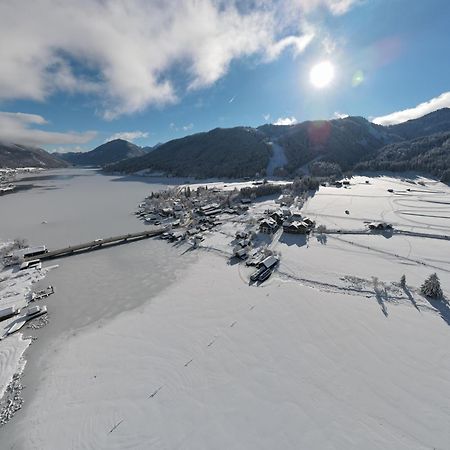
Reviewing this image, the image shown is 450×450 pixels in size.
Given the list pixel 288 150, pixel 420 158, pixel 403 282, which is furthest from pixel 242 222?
pixel 288 150

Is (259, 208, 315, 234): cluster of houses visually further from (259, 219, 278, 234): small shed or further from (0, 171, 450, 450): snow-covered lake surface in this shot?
(0, 171, 450, 450): snow-covered lake surface

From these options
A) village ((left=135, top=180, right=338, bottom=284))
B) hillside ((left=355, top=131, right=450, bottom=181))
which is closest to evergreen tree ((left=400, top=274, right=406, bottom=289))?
village ((left=135, top=180, right=338, bottom=284))

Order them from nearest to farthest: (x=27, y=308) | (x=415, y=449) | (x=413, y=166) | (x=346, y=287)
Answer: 1. (x=415, y=449)
2. (x=27, y=308)
3. (x=346, y=287)
4. (x=413, y=166)

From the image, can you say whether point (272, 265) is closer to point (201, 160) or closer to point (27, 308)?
point (27, 308)

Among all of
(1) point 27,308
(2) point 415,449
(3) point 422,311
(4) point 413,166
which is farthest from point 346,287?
(4) point 413,166

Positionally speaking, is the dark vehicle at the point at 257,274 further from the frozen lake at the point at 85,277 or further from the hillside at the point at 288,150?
the hillside at the point at 288,150

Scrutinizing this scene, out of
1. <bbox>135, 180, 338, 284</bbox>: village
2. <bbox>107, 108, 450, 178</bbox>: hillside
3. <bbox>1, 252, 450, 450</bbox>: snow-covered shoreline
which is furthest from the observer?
<bbox>107, 108, 450, 178</bbox>: hillside

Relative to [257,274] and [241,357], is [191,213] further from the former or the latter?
[241,357]
